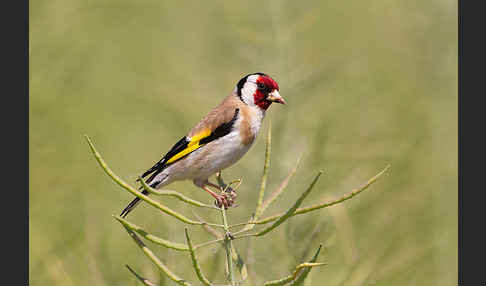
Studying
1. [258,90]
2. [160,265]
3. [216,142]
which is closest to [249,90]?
[258,90]

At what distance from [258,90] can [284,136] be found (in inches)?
22.1

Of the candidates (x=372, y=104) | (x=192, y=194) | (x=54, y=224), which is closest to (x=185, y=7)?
(x=372, y=104)

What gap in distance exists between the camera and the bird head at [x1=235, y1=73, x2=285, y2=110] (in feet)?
15.1

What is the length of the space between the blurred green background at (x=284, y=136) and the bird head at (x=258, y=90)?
45 cm

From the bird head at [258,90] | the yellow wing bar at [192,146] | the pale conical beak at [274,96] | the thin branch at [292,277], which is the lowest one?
the thin branch at [292,277]

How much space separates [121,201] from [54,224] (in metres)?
0.85

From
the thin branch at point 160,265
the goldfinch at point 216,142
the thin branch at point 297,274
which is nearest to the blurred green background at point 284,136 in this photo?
the goldfinch at point 216,142

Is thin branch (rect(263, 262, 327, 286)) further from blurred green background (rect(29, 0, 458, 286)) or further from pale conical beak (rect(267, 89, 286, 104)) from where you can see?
pale conical beak (rect(267, 89, 286, 104))

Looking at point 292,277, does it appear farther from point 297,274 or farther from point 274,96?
point 274,96

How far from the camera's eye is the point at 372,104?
26.9ft

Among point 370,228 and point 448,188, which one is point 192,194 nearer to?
point 370,228

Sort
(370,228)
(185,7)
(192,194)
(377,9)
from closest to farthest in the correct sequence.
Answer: (192,194) < (370,228) < (377,9) < (185,7)

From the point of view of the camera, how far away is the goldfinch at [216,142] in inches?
180

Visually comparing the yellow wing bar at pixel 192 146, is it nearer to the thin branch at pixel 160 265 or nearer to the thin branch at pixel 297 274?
the thin branch at pixel 160 265
